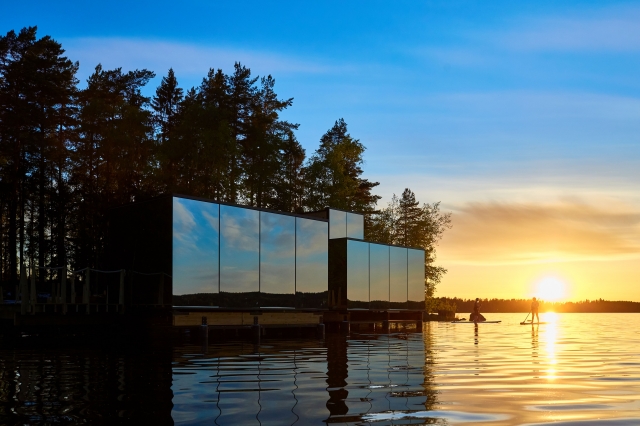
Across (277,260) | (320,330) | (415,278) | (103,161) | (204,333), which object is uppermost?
(103,161)

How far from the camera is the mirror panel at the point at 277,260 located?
31844 mm

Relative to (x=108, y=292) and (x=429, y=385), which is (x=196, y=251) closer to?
(x=108, y=292)

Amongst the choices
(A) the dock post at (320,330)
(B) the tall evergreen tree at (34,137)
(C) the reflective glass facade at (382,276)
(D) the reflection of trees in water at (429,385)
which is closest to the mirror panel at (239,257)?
(A) the dock post at (320,330)

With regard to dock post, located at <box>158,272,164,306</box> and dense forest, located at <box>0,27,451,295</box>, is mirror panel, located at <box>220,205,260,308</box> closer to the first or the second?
dock post, located at <box>158,272,164,306</box>

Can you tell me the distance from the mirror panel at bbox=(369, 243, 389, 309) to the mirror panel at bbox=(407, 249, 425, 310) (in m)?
2.78

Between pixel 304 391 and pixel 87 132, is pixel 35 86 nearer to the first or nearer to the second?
pixel 87 132

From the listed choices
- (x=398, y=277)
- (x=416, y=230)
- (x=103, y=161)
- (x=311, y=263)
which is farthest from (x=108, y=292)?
(x=416, y=230)

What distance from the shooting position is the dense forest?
52312 millimetres

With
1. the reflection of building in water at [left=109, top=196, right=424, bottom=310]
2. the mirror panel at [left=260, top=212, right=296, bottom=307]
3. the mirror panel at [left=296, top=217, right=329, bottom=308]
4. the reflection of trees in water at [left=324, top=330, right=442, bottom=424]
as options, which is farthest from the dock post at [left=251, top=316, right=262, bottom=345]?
the reflection of trees in water at [left=324, top=330, right=442, bottom=424]

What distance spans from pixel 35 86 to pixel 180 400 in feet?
160

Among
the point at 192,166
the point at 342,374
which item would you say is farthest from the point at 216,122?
the point at 342,374

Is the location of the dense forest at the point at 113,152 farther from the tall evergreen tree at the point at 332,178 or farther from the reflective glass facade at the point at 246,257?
the reflective glass facade at the point at 246,257

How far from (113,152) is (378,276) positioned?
2468 centimetres

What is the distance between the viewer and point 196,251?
93.4 feet
